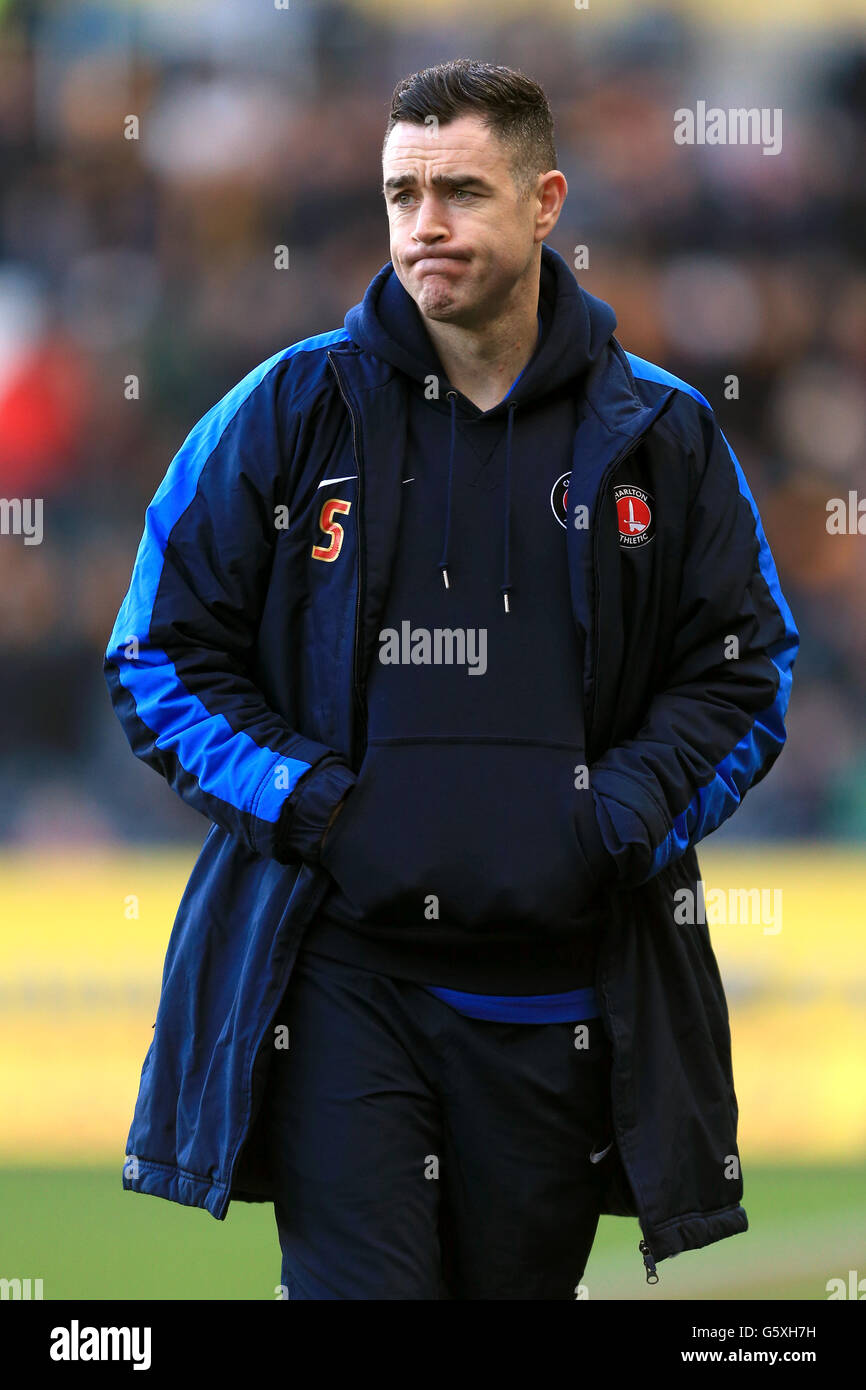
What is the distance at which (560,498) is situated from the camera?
2.72 meters

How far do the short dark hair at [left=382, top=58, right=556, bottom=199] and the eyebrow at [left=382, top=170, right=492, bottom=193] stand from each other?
0.07m

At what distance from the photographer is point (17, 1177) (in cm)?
516

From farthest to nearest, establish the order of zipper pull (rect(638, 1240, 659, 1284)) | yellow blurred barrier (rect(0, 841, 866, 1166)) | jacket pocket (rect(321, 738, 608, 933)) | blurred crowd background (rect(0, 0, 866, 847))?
blurred crowd background (rect(0, 0, 866, 847))
yellow blurred barrier (rect(0, 841, 866, 1166))
zipper pull (rect(638, 1240, 659, 1284))
jacket pocket (rect(321, 738, 608, 933))

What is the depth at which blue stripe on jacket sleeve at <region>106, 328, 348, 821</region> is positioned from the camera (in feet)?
8.48

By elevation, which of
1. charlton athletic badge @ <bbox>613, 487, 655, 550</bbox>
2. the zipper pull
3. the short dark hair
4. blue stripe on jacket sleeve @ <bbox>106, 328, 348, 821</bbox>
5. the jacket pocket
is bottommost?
the zipper pull

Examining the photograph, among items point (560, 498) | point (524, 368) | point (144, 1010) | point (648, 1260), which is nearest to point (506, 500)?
point (560, 498)

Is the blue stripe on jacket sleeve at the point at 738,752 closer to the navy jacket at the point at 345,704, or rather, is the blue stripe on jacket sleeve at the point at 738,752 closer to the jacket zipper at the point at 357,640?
the navy jacket at the point at 345,704

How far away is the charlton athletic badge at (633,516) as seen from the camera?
8.89 ft

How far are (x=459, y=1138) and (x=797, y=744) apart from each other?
4.41 meters

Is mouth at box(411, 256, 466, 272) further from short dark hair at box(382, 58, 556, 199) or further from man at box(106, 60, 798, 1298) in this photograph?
short dark hair at box(382, 58, 556, 199)

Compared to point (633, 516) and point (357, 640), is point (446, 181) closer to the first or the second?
point (633, 516)

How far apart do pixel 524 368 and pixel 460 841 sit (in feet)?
2.33

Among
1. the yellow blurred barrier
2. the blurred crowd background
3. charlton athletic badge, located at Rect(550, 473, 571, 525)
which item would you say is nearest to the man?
charlton athletic badge, located at Rect(550, 473, 571, 525)

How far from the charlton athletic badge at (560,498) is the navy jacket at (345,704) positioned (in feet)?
0.10
